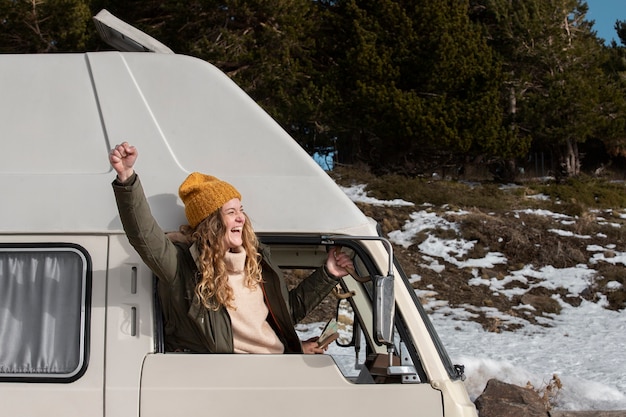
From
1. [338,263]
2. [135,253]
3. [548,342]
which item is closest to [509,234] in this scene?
[548,342]

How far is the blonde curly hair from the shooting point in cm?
305

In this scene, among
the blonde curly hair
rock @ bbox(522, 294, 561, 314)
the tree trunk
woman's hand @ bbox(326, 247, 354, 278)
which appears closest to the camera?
the blonde curly hair

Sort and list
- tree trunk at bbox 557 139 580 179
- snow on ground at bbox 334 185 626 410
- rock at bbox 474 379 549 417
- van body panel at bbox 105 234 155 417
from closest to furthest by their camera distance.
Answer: van body panel at bbox 105 234 155 417
rock at bbox 474 379 549 417
snow on ground at bbox 334 185 626 410
tree trunk at bbox 557 139 580 179

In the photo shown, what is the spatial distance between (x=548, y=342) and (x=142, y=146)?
337 inches

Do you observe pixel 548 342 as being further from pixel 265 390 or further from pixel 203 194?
pixel 203 194

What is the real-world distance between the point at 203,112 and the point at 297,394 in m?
1.29

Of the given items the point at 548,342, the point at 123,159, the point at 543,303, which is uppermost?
the point at 123,159

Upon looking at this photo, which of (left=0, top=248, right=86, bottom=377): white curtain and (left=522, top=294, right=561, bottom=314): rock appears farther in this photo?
(left=522, top=294, right=561, bottom=314): rock

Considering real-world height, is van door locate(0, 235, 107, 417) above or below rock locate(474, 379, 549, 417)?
above

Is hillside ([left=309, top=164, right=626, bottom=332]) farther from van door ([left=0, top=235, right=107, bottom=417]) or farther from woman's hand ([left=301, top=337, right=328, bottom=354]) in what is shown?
van door ([left=0, top=235, right=107, bottom=417])

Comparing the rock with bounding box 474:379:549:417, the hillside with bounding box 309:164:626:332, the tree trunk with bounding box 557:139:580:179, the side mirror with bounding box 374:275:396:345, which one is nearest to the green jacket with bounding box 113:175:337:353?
the side mirror with bounding box 374:275:396:345

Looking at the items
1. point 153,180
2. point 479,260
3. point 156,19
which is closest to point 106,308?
point 153,180

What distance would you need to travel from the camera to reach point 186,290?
3.06 meters

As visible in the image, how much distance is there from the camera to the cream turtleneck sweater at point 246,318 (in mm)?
3141
